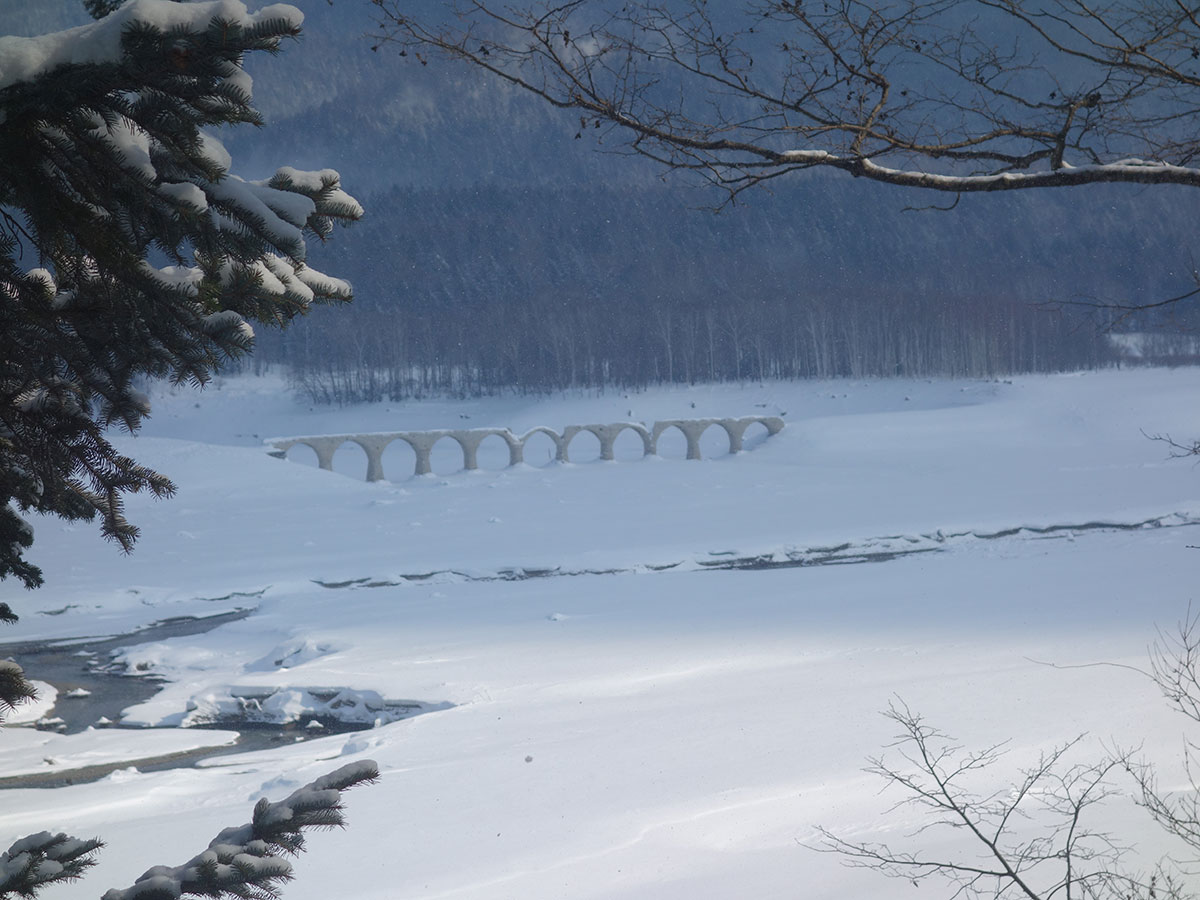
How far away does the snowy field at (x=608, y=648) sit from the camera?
604cm

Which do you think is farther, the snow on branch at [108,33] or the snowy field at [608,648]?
the snowy field at [608,648]

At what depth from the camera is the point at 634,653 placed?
11.7m

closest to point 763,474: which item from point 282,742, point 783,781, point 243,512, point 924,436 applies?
point 924,436

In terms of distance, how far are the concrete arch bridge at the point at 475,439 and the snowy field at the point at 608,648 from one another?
6162 mm

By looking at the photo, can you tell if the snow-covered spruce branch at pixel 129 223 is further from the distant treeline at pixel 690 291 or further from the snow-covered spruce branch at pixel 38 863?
the distant treeline at pixel 690 291

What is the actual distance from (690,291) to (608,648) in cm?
5583

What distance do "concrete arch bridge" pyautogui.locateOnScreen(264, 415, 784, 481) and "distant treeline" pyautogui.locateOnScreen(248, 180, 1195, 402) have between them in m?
18.0

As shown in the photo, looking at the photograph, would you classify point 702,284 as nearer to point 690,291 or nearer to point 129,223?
point 690,291

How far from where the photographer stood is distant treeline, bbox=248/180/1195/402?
5969 cm

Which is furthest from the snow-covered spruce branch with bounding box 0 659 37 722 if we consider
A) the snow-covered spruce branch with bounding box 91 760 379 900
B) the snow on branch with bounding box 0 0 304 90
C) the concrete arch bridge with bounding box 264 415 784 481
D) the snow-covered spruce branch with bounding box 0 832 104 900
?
the concrete arch bridge with bounding box 264 415 784 481

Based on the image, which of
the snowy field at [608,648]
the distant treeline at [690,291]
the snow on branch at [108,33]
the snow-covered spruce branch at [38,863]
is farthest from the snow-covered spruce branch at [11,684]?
the distant treeline at [690,291]

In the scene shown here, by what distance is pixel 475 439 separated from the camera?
4025 centimetres

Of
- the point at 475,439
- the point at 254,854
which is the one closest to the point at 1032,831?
the point at 254,854

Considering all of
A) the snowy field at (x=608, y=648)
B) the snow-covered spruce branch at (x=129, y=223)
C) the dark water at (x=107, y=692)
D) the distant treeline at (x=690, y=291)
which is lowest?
the dark water at (x=107, y=692)
